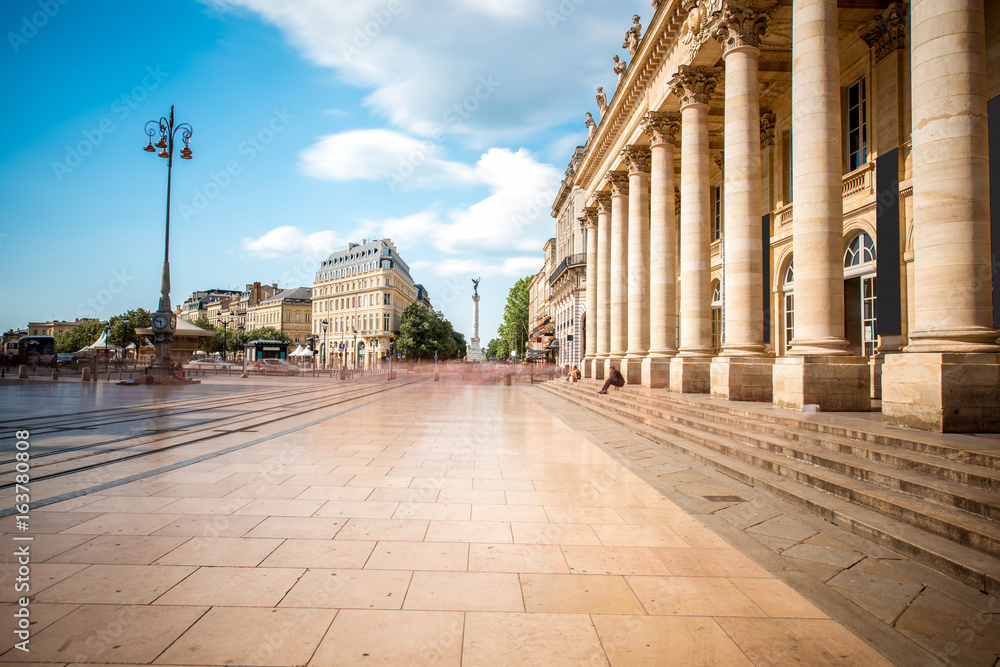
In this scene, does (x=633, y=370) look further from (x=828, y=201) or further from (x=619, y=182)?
(x=828, y=201)

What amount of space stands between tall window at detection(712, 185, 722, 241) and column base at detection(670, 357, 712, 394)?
9273 mm

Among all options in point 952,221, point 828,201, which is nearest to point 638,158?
point 828,201

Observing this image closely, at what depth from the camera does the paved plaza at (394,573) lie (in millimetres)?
2803

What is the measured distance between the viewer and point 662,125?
1819 centimetres

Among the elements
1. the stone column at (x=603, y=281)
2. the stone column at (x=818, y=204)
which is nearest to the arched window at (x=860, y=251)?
the stone column at (x=818, y=204)

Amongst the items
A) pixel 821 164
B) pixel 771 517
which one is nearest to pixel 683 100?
pixel 821 164

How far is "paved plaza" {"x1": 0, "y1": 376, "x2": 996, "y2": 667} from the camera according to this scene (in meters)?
2.80

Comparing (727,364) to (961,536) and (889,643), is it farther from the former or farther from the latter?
(889,643)

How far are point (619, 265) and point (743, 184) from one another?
11.5 metres

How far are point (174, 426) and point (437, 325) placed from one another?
60.4 metres

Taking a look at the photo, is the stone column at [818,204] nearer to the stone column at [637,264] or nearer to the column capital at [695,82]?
the column capital at [695,82]

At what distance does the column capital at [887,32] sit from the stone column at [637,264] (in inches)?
325

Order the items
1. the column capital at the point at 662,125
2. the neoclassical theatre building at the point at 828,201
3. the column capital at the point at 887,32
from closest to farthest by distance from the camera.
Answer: the neoclassical theatre building at the point at 828,201 → the column capital at the point at 887,32 → the column capital at the point at 662,125

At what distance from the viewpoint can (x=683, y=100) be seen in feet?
51.1
